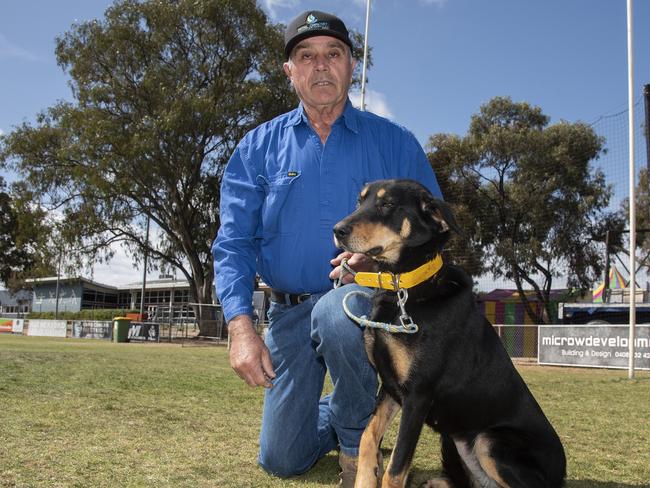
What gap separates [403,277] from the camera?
2.83m

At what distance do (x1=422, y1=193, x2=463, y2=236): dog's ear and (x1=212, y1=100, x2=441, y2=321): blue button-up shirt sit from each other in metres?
0.67

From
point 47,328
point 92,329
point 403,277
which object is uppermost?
point 403,277

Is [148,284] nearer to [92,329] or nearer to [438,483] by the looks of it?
[92,329]

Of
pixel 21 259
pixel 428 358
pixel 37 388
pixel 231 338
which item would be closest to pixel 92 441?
pixel 231 338

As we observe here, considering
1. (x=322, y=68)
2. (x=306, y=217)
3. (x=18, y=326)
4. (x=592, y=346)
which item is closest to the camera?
(x=306, y=217)

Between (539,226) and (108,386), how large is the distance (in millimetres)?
26526

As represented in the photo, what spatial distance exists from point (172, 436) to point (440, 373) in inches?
88.3

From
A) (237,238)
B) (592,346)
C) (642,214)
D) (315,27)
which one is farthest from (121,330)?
(642,214)

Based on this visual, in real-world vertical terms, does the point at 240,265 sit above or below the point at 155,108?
below

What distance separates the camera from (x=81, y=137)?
26.3 m

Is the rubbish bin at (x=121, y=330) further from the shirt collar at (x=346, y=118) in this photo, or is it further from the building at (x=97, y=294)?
Result: the building at (x=97, y=294)

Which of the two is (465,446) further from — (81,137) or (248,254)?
(81,137)

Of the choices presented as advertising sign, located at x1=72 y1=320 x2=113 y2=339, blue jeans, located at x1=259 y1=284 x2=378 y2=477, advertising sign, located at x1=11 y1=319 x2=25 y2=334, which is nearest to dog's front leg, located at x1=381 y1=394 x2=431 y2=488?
blue jeans, located at x1=259 y1=284 x2=378 y2=477

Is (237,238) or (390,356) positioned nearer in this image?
(390,356)
